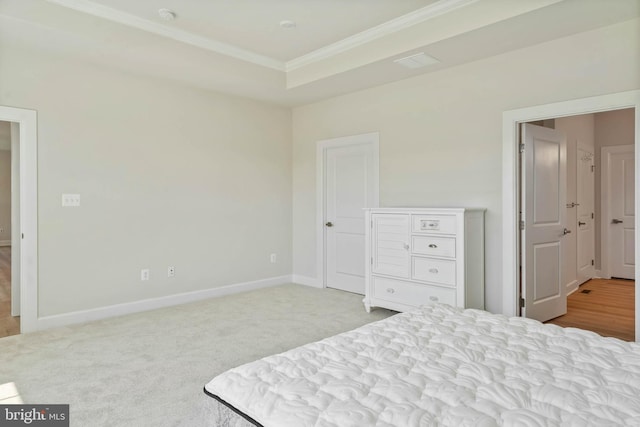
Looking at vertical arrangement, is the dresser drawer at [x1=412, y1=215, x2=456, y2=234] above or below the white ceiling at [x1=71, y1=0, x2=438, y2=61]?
below

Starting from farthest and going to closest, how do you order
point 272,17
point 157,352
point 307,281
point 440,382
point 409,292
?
point 307,281, point 409,292, point 272,17, point 157,352, point 440,382

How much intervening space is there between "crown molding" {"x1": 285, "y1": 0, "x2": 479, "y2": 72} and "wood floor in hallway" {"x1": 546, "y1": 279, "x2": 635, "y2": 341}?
3.08 m

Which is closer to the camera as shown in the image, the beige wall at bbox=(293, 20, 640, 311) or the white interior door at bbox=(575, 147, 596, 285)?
the beige wall at bbox=(293, 20, 640, 311)

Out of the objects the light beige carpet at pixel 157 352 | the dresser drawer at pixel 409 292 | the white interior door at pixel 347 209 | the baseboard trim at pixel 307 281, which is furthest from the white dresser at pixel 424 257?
the baseboard trim at pixel 307 281

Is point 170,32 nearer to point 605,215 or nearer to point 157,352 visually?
point 157,352

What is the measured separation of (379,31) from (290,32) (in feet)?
2.77

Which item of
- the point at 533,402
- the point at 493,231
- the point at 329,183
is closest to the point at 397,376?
the point at 533,402

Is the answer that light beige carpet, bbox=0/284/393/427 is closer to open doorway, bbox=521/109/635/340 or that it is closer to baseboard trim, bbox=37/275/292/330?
baseboard trim, bbox=37/275/292/330

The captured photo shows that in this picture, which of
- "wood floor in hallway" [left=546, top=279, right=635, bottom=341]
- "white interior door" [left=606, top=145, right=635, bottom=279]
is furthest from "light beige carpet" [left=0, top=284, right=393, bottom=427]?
"white interior door" [left=606, top=145, right=635, bottom=279]

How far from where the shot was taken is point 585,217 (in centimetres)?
591

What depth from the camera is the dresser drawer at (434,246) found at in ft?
11.6

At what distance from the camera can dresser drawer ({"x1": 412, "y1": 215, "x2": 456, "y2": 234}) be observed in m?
3.53

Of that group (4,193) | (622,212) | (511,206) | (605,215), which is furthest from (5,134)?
(622,212)

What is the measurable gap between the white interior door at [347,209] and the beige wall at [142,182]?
0.76 metres
